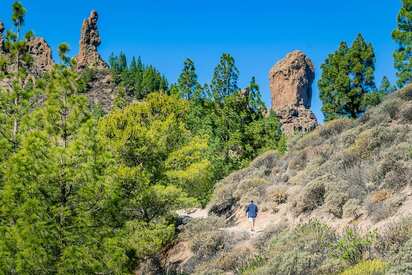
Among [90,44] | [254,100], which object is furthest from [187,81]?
[90,44]

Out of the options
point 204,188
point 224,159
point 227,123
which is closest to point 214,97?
point 227,123

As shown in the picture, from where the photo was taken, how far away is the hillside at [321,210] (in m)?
13.1

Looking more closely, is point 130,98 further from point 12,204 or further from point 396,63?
point 12,204

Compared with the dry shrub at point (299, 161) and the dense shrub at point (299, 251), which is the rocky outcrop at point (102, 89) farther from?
the dense shrub at point (299, 251)

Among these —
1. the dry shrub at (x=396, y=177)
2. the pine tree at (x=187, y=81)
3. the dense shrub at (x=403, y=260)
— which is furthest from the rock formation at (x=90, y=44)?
the dense shrub at (x=403, y=260)

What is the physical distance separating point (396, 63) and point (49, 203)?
22.4 m

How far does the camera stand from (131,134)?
2431 centimetres

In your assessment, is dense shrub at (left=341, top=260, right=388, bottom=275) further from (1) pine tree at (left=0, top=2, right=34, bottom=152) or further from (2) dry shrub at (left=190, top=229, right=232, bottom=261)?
(1) pine tree at (left=0, top=2, right=34, bottom=152)

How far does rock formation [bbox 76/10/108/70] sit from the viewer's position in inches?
6063

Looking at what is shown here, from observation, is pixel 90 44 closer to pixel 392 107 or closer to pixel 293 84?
pixel 293 84

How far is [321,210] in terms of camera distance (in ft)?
62.5

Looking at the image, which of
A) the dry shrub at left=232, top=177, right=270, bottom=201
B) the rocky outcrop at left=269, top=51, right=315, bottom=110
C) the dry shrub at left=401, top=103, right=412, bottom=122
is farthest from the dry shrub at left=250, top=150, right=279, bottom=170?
the rocky outcrop at left=269, top=51, right=315, bottom=110

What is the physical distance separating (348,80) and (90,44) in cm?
12855

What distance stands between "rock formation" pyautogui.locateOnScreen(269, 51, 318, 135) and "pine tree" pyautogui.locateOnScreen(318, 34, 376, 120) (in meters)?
87.1
